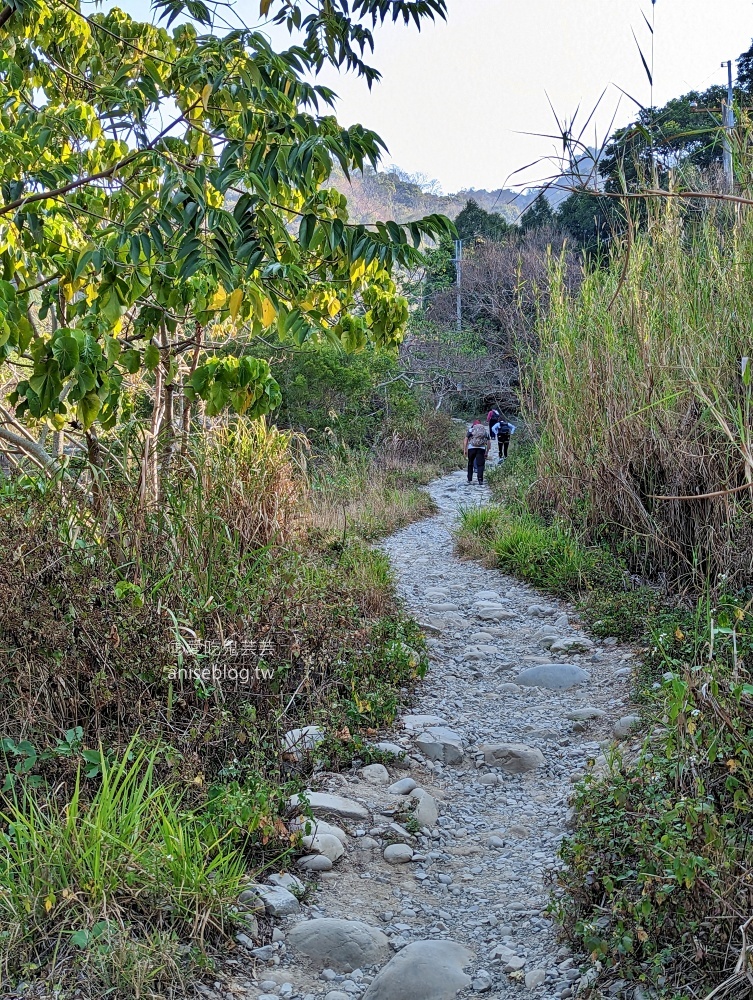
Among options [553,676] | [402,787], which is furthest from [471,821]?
[553,676]

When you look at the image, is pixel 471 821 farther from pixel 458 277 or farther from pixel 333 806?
pixel 458 277

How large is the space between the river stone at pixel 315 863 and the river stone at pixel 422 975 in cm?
60

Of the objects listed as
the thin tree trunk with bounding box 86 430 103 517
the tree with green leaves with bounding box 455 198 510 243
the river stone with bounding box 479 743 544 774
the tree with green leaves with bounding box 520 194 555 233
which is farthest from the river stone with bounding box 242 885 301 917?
the tree with green leaves with bounding box 455 198 510 243

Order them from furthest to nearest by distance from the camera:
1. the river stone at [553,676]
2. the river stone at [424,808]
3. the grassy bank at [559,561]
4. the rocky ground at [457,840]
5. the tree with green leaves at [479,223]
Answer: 1. the tree with green leaves at [479,223]
2. the grassy bank at [559,561]
3. the river stone at [553,676]
4. the river stone at [424,808]
5. the rocky ground at [457,840]

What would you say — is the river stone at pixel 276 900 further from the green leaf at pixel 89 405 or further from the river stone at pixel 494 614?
the river stone at pixel 494 614

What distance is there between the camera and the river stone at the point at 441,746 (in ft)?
13.7

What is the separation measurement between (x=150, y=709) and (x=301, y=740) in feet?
2.57

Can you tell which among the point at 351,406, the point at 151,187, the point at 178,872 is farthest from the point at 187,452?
the point at 351,406

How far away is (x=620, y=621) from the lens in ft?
18.3

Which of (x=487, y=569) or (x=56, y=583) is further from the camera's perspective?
(x=487, y=569)

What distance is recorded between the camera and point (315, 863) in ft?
10.1

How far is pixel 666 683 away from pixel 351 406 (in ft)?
44.3

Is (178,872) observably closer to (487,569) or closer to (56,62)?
(56,62)

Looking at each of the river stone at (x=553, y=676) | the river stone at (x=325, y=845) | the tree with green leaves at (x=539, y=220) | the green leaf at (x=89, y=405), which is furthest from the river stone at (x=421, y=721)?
the tree with green leaves at (x=539, y=220)
